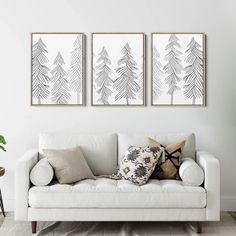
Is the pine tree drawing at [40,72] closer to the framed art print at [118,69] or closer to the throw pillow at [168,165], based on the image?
the framed art print at [118,69]

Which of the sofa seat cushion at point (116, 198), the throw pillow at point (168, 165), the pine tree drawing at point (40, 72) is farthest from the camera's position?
the pine tree drawing at point (40, 72)

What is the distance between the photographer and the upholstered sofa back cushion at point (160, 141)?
475cm

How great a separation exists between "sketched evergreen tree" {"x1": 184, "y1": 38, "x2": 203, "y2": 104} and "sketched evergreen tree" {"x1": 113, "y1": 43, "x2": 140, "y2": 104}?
54 centimetres

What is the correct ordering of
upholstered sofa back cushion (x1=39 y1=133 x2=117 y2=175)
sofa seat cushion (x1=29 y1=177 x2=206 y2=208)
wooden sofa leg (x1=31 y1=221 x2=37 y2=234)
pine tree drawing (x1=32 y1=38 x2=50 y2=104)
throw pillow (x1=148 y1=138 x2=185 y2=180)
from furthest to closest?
1. pine tree drawing (x1=32 y1=38 x2=50 y2=104)
2. upholstered sofa back cushion (x1=39 y1=133 x2=117 y2=175)
3. throw pillow (x1=148 y1=138 x2=185 y2=180)
4. wooden sofa leg (x1=31 y1=221 x2=37 y2=234)
5. sofa seat cushion (x1=29 y1=177 x2=206 y2=208)

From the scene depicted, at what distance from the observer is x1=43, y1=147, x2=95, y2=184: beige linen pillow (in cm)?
428

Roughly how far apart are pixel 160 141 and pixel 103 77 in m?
0.95

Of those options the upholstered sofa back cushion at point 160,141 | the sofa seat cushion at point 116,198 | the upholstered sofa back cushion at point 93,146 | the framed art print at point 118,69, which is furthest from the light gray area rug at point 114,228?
the framed art print at point 118,69

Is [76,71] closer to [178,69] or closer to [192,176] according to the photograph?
[178,69]

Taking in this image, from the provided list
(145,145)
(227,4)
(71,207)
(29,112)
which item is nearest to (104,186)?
(71,207)

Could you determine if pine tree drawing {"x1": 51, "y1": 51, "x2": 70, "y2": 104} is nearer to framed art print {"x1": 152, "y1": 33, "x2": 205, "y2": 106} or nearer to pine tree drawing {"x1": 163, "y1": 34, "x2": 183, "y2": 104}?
framed art print {"x1": 152, "y1": 33, "x2": 205, "y2": 106}

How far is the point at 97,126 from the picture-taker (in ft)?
16.8

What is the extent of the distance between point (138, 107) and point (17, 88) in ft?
4.33

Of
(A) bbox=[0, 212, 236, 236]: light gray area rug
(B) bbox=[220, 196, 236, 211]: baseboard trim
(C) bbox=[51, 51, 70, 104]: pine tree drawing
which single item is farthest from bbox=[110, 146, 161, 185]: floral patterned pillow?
(B) bbox=[220, 196, 236, 211]: baseboard trim

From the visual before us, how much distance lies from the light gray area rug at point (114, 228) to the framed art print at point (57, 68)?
1.32 m
